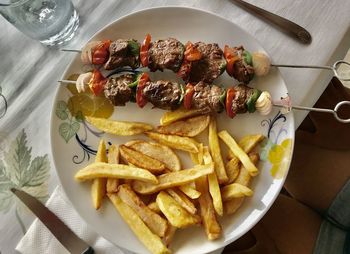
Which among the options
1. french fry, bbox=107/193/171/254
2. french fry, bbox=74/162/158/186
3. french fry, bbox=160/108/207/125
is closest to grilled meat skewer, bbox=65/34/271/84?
french fry, bbox=160/108/207/125

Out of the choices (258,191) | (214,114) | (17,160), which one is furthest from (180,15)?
(17,160)

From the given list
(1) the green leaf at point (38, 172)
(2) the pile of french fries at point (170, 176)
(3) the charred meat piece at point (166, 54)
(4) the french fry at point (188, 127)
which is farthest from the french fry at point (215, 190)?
(1) the green leaf at point (38, 172)

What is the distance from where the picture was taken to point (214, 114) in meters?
1.73

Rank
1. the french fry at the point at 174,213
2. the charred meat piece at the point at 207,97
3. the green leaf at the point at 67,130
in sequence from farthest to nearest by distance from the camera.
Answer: the green leaf at the point at 67,130, the charred meat piece at the point at 207,97, the french fry at the point at 174,213

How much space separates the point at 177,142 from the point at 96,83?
355 millimetres

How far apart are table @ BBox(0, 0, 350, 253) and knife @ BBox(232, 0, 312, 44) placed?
0.02 metres

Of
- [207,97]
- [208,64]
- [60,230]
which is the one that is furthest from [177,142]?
[60,230]

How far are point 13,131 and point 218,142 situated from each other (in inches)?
30.8

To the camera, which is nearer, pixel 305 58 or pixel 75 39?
pixel 305 58

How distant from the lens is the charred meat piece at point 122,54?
173 cm

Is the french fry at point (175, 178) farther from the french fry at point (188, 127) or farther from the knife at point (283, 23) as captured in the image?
the knife at point (283, 23)

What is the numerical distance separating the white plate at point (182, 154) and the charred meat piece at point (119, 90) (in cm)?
7

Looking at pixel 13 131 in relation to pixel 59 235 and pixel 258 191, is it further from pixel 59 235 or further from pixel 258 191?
pixel 258 191

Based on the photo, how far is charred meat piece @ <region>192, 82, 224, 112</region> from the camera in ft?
5.45
